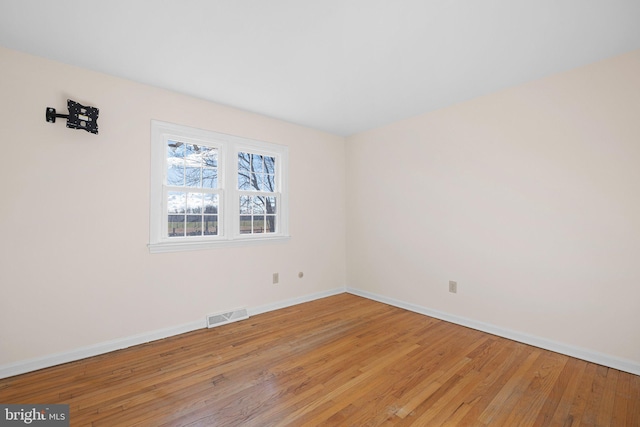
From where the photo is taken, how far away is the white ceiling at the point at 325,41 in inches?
71.9

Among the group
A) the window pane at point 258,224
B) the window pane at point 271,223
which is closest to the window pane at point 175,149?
the window pane at point 258,224

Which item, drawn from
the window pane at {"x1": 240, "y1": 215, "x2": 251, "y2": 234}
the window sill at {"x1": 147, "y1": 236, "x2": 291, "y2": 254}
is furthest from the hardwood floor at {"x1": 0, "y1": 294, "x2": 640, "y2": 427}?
the window pane at {"x1": 240, "y1": 215, "x2": 251, "y2": 234}

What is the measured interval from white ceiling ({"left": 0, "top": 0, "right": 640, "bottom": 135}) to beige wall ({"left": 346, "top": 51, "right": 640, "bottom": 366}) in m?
0.37

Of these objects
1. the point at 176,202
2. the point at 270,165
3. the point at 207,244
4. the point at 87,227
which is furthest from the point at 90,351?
the point at 270,165

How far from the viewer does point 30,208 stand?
7.55 ft

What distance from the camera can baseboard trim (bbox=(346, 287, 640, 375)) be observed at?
2.30 metres

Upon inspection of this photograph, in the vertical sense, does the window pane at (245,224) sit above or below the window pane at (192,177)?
below

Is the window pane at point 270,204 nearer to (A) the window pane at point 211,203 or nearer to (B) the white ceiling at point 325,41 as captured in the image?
Result: (A) the window pane at point 211,203

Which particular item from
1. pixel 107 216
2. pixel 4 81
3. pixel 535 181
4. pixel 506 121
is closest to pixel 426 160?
pixel 506 121

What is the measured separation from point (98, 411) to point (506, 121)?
4.15 meters

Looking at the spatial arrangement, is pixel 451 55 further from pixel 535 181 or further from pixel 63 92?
pixel 63 92

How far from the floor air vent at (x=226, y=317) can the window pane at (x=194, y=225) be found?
959mm

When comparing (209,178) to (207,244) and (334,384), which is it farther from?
(334,384)

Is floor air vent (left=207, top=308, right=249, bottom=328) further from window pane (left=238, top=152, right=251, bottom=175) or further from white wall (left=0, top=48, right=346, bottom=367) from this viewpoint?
window pane (left=238, top=152, right=251, bottom=175)
